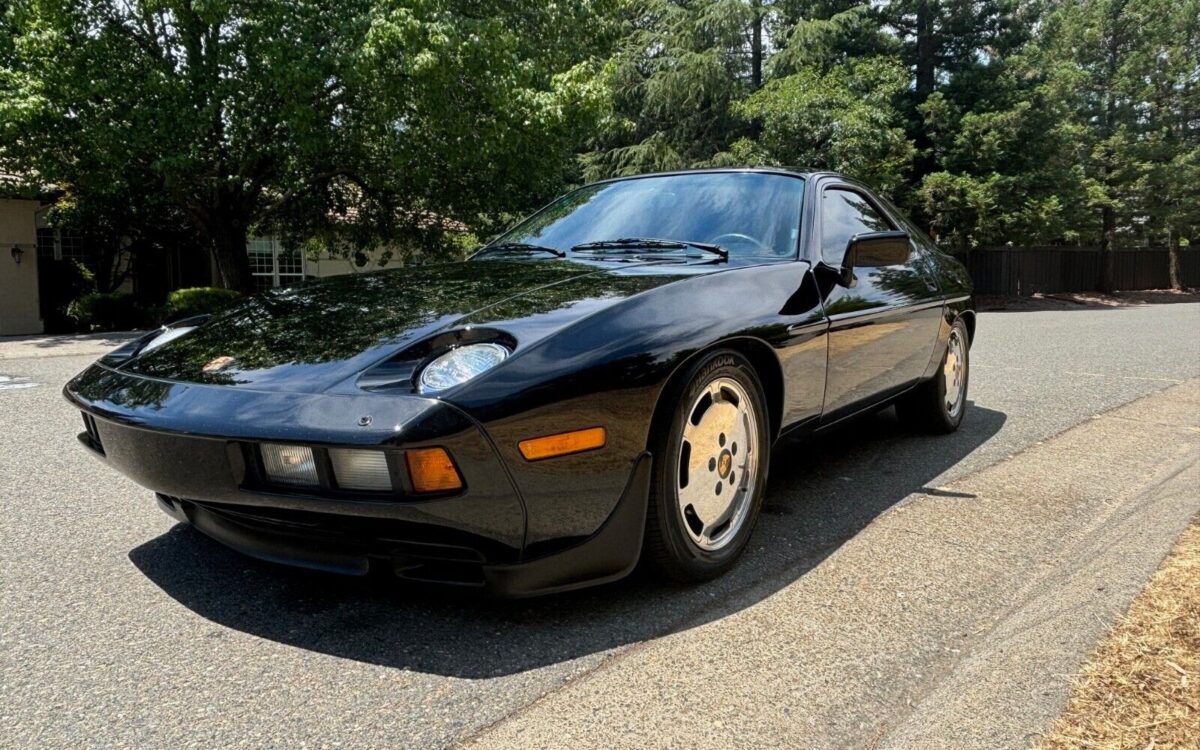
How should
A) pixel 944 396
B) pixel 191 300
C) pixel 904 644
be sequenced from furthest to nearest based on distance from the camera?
pixel 191 300 < pixel 944 396 < pixel 904 644

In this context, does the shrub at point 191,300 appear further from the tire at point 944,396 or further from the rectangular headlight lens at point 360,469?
the rectangular headlight lens at point 360,469

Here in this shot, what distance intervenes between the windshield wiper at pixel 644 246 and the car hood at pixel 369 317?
24 centimetres

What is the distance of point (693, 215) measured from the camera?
3.37 m

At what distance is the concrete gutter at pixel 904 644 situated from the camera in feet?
5.66

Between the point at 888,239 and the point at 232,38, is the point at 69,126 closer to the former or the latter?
the point at 232,38

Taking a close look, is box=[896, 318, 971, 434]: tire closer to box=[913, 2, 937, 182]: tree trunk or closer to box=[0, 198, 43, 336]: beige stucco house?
box=[0, 198, 43, 336]: beige stucco house

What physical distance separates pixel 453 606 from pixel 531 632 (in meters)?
0.27

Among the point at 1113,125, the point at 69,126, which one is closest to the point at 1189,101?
the point at 1113,125

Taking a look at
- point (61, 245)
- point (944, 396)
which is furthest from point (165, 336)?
point (61, 245)

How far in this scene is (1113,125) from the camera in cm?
3181

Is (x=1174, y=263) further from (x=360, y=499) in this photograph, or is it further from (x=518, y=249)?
(x=360, y=499)

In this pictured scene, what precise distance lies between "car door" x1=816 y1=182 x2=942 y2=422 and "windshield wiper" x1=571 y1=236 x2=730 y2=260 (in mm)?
443

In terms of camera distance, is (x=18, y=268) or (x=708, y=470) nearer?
(x=708, y=470)

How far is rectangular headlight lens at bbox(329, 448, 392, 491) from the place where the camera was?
74.7 inches
